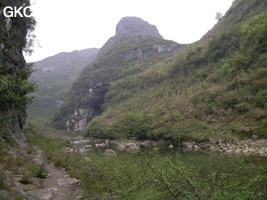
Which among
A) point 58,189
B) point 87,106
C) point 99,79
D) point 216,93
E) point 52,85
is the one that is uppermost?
point 52,85

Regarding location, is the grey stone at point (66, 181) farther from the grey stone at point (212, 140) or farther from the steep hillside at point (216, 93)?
the grey stone at point (212, 140)

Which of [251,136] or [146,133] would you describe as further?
[146,133]

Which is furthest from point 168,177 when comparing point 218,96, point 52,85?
point 52,85

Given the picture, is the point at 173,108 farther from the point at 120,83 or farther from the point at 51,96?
the point at 51,96

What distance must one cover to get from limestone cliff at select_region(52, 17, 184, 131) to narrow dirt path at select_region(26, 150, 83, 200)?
229 feet

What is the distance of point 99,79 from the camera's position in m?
84.3

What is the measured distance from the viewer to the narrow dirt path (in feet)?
17.8

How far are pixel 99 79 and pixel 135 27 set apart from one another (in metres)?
90.3

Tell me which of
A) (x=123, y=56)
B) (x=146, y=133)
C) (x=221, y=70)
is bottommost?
(x=146, y=133)

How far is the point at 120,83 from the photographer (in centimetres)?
7338

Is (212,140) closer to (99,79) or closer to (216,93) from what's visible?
A: (216,93)

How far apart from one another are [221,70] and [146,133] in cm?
1713


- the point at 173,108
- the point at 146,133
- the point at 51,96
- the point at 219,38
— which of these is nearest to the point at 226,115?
the point at 173,108

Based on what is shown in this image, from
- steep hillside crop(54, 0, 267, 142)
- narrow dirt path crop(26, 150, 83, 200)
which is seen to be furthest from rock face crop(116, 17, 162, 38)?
narrow dirt path crop(26, 150, 83, 200)
